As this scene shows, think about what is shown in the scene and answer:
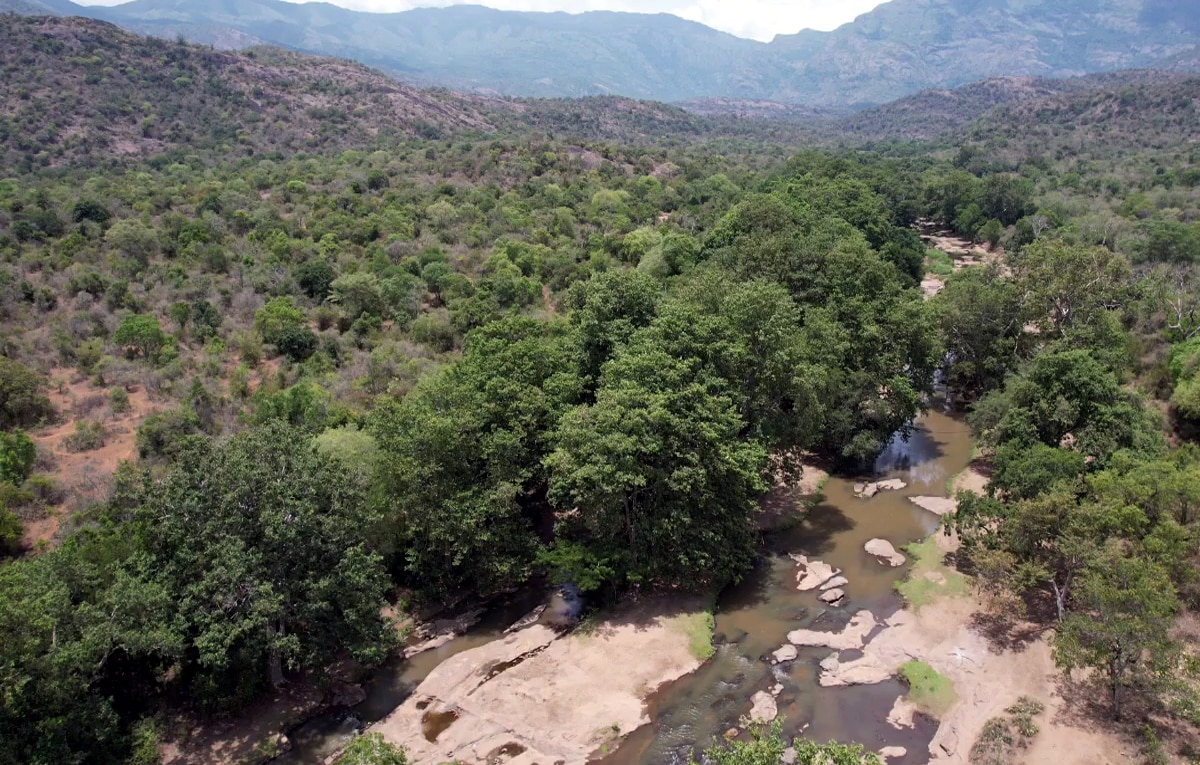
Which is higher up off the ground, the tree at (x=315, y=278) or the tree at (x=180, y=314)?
the tree at (x=315, y=278)

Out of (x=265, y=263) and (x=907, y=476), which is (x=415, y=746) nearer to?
(x=907, y=476)

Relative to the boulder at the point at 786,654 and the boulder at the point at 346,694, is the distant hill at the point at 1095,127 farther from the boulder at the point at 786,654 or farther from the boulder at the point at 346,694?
the boulder at the point at 346,694

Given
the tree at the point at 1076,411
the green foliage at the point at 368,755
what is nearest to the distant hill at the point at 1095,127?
the tree at the point at 1076,411

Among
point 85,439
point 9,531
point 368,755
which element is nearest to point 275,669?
point 368,755

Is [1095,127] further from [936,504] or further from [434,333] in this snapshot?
[434,333]

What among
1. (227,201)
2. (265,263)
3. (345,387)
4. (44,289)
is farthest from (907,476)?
(227,201)

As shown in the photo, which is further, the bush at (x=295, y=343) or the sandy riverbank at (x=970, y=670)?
the bush at (x=295, y=343)

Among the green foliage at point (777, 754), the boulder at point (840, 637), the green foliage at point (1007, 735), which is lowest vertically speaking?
the boulder at point (840, 637)

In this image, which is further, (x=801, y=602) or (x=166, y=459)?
(x=166, y=459)
